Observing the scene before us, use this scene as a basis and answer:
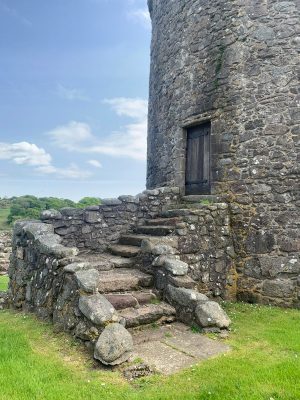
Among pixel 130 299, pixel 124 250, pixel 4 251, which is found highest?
pixel 124 250

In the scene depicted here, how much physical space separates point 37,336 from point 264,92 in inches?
288

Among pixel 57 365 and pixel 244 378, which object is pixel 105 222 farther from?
pixel 244 378

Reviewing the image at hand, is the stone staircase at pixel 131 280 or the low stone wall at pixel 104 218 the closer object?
the stone staircase at pixel 131 280

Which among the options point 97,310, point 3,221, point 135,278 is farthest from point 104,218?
point 3,221

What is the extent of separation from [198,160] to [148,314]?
5.45 m

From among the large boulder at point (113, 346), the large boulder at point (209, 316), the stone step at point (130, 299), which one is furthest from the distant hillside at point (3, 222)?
the large boulder at point (113, 346)

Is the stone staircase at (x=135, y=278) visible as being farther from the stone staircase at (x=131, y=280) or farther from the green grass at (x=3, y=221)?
the green grass at (x=3, y=221)

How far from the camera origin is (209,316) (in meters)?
5.97

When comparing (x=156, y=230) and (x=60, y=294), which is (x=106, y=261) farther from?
(x=60, y=294)

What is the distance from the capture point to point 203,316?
599cm

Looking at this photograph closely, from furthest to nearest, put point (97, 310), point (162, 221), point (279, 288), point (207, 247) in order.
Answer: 1. point (162, 221)
2. point (207, 247)
3. point (279, 288)
4. point (97, 310)

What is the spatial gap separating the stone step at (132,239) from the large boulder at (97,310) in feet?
9.68

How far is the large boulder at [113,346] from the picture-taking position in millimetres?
4656

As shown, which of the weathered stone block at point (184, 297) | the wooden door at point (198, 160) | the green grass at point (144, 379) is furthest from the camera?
the wooden door at point (198, 160)
